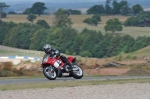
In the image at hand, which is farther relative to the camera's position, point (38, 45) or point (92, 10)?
point (92, 10)

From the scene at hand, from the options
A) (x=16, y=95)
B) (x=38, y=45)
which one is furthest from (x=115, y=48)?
(x=16, y=95)

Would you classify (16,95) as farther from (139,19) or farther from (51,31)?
(139,19)

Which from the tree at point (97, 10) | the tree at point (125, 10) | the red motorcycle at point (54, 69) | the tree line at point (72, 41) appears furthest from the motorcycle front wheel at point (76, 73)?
the tree at point (97, 10)

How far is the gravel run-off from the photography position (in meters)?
16.5

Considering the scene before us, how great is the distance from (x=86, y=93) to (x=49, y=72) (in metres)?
4.34

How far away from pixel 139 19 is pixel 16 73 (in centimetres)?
6805

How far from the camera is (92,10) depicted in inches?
4904

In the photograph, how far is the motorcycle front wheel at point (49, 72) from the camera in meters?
21.3

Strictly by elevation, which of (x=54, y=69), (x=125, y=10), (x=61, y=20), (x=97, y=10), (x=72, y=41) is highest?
(x=54, y=69)

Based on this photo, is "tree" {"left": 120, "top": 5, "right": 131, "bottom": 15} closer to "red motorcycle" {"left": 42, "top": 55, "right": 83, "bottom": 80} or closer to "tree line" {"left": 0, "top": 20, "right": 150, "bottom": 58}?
"tree line" {"left": 0, "top": 20, "right": 150, "bottom": 58}

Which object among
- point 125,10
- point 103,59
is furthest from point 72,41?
point 125,10

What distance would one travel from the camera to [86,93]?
56.5 feet

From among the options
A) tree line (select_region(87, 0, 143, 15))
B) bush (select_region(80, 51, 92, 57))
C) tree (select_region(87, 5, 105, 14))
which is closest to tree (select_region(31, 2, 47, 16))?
tree (select_region(87, 5, 105, 14))

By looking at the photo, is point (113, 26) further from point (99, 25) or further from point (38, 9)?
point (38, 9)
